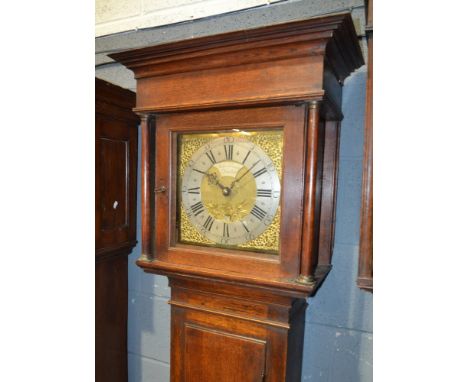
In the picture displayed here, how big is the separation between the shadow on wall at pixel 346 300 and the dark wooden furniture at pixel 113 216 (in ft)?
2.45

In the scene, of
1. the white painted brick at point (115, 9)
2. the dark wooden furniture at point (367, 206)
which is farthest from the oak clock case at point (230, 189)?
the white painted brick at point (115, 9)

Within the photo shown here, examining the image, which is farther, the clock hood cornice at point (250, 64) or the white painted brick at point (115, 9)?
the white painted brick at point (115, 9)

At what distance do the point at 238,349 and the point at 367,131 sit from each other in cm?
68

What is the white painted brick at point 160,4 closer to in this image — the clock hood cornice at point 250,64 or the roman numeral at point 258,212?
the clock hood cornice at point 250,64

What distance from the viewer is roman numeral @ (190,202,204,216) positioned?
0.85 metres

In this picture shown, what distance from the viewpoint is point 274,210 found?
776mm

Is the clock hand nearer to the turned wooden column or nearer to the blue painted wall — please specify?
the turned wooden column

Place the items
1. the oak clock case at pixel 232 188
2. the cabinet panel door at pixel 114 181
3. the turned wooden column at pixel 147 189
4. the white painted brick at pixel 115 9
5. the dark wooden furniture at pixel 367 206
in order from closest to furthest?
the dark wooden furniture at pixel 367 206 < the oak clock case at pixel 232 188 < the turned wooden column at pixel 147 189 < the cabinet panel door at pixel 114 181 < the white painted brick at pixel 115 9

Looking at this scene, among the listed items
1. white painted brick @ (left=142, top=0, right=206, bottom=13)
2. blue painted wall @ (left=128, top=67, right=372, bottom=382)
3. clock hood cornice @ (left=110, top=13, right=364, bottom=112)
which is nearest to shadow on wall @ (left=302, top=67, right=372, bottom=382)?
blue painted wall @ (left=128, top=67, right=372, bottom=382)

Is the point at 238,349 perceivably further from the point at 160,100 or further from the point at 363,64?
the point at 363,64

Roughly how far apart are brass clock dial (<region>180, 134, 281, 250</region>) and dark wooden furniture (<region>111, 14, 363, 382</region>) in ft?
0.12

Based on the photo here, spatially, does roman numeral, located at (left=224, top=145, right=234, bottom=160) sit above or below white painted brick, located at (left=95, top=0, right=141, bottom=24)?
below

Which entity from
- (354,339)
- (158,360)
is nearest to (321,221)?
(354,339)

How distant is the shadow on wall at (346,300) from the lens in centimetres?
97
